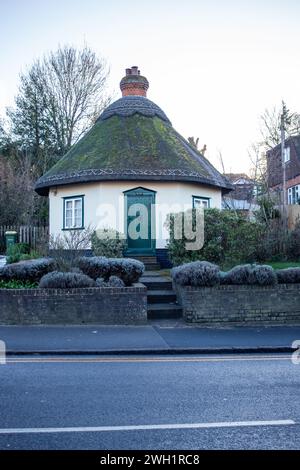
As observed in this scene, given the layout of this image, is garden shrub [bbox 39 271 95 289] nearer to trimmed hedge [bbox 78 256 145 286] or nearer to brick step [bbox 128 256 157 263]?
trimmed hedge [bbox 78 256 145 286]

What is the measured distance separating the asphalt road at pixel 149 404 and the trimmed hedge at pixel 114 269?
14.5 ft

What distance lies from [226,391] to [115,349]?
3110 millimetres

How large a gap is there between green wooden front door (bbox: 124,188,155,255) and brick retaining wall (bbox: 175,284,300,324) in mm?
6823

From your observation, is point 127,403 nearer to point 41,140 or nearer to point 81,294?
point 81,294

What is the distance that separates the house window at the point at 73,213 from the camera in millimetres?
19656

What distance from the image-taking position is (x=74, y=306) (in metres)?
11.4

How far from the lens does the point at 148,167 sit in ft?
61.5

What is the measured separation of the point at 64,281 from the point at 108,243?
222 inches

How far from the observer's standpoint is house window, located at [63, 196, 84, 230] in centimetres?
1966

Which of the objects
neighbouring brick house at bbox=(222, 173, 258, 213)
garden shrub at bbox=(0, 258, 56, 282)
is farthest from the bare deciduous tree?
garden shrub at bbox=(0, 258, 56, 282)

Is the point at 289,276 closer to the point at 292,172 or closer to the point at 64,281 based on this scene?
the point at 64,281

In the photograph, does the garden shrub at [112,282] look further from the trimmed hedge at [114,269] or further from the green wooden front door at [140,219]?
the green wooden front door at [140,219]

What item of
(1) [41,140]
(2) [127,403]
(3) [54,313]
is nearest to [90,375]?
(2) [127,403]

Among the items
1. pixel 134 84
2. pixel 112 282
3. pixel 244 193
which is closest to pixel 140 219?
pixel 112 282
